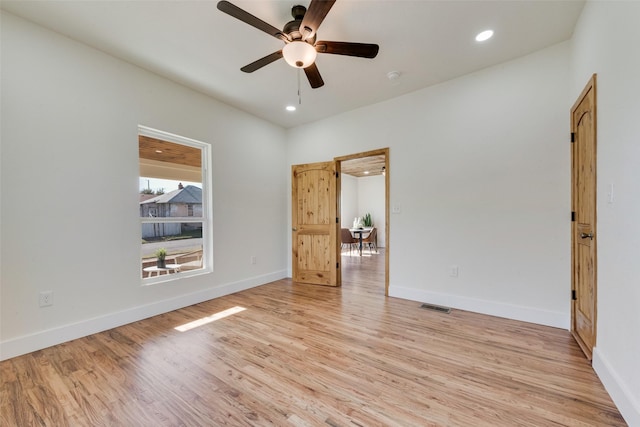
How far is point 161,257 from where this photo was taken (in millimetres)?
3188

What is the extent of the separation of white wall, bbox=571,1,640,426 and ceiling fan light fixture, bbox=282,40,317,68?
6.06 ft

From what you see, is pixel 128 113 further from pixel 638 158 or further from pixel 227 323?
pixel 638 158

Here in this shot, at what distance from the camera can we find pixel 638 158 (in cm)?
133

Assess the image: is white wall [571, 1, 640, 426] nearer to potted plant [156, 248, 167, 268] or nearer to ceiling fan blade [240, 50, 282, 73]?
ceiling fan blade [240, 50, 282, 73]

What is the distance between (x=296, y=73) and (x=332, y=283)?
303cm

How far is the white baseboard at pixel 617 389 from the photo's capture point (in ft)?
4.30

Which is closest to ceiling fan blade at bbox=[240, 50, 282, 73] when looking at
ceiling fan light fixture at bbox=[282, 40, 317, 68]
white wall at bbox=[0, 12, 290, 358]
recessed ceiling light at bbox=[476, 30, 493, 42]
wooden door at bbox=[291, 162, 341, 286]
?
ceiling fan light fixture at bbox=[282, 40, 317, 68]

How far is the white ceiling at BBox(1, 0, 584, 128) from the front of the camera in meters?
2.04

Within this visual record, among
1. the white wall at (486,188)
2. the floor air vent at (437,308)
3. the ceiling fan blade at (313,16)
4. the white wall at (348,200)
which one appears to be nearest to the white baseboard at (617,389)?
the white wall at (486,188)

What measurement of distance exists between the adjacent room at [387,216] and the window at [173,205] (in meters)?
0.03

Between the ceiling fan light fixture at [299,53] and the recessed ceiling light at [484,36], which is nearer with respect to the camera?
the ceiling fan light fixture at [299,53]

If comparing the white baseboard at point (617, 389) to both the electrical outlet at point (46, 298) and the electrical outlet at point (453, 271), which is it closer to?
the electrical outlet at point (453, 271)

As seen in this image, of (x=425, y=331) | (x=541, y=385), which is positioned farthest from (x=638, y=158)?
(x=425, y=331)

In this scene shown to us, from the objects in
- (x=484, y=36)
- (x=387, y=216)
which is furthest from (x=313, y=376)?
(x=484, y=36)
